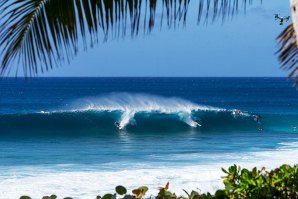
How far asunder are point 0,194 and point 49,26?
31.7 feet

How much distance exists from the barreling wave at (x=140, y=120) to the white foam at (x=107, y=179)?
1102cm

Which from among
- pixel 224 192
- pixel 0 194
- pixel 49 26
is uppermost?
pixel 49 26

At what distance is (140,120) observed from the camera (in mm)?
29500

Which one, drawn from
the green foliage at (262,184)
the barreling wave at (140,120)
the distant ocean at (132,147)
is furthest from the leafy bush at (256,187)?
the barreling wave at (140,120)

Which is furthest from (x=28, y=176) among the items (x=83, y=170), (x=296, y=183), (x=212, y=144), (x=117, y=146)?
(x=296, y=183)

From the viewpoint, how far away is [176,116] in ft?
103

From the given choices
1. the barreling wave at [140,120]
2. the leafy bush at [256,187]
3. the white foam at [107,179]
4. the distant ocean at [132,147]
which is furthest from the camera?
the barreling wave at [140,120]

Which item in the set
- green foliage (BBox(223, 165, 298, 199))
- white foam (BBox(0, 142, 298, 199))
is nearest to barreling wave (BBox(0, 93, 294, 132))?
white foam (BBox(0, 142, 298, 199))

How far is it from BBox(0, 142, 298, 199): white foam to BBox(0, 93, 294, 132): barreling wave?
1102 cm

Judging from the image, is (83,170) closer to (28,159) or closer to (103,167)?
(103,167)

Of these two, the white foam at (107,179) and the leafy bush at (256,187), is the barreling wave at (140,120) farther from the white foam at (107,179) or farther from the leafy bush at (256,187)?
the leafy bush at (256,187)

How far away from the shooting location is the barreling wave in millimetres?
27406

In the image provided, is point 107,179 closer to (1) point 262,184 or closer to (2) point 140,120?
(1) point 262,184

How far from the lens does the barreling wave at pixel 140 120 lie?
27.4m
